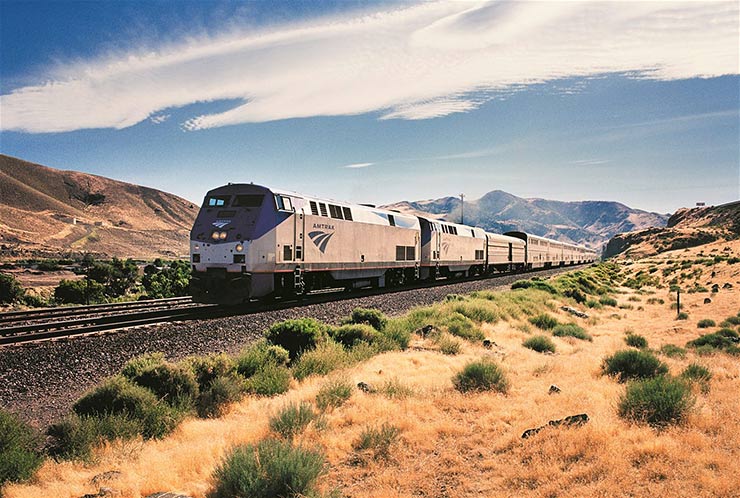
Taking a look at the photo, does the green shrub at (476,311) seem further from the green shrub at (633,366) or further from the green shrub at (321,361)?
the green shrub at (321,361)

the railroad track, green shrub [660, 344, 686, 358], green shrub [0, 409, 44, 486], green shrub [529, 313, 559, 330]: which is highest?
the railroad track

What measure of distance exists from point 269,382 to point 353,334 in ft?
14.3

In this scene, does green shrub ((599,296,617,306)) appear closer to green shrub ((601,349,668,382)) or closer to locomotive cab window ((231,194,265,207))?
green shrub ((601,349,668,382))

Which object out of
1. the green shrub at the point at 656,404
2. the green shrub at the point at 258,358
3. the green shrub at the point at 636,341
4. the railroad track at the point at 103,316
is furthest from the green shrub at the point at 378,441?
the green shrub at the point at 636,341

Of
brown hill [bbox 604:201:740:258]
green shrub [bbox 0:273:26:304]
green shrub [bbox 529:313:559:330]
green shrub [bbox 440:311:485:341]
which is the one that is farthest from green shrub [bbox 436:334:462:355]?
brown hill [bbox 604:201:740:258]

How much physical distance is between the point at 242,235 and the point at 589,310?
78.0 ft

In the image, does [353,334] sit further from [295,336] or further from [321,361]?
[321,361]

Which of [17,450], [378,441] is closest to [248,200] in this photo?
[378,441]

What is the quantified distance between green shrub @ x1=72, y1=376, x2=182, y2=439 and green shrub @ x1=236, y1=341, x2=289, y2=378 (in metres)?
2.24

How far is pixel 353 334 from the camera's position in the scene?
1430 centimetres

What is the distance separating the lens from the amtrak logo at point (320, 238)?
67.4ft

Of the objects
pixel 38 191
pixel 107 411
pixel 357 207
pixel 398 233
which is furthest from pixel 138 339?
pixel 38 191

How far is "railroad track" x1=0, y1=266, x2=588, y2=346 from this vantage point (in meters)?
13.0

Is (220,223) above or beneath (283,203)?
beneath
